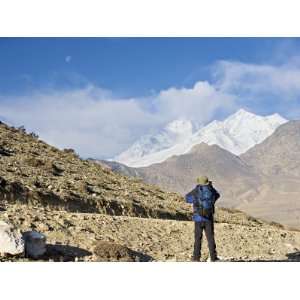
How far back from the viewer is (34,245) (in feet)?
38.5

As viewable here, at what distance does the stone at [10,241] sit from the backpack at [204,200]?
3.22 metres

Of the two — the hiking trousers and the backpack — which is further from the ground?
the backpack

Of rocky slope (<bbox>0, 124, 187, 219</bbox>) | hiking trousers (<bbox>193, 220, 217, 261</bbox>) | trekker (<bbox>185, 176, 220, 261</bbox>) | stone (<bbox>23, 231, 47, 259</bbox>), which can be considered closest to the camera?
trekker (<bbox>185, 176, 220, 261</bbox>)

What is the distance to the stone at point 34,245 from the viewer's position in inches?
457

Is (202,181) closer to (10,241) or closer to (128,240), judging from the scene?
(10,241)

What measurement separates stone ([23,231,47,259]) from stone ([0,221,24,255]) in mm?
442

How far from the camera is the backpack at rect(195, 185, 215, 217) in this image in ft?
37.1

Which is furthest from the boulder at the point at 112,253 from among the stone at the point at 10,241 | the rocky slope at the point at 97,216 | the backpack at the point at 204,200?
the backpack at the point at 204,200

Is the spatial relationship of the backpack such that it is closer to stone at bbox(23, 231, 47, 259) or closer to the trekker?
the trekker

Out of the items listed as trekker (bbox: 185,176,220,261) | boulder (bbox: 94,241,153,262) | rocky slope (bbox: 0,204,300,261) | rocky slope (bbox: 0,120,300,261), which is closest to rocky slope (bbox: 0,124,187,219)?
rocky slope (bbox: 0,120,300,261)

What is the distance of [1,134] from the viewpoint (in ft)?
117
